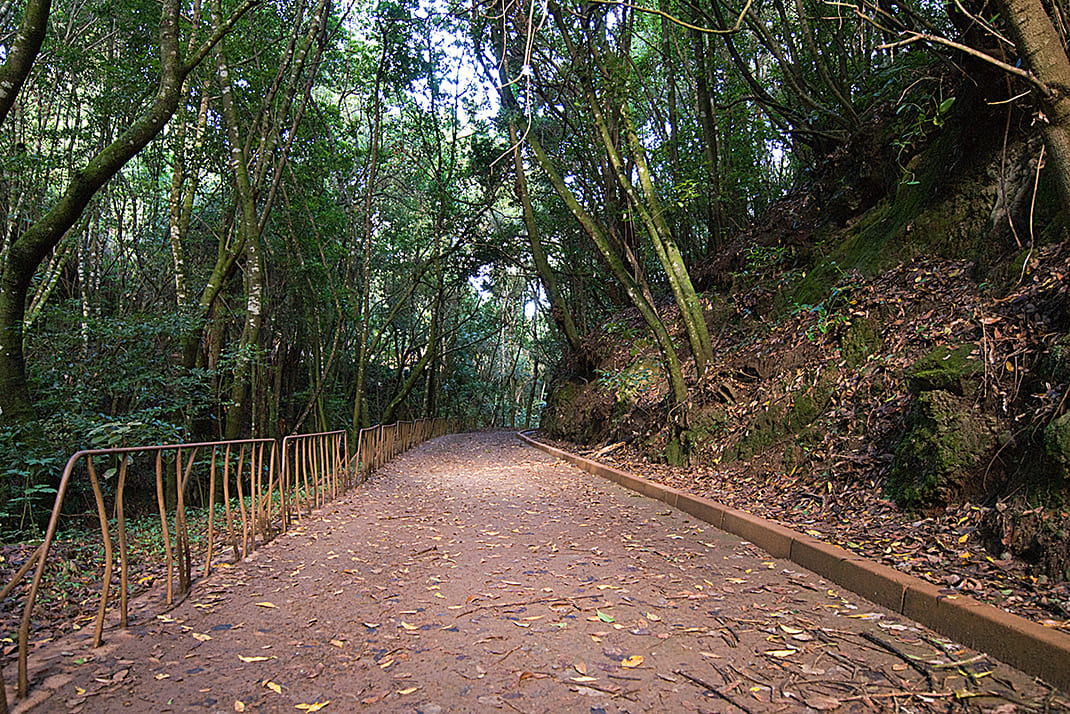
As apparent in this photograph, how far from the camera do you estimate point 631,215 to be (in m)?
10.0

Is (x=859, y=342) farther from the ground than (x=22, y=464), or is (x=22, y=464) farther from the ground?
(x=859, y=342)

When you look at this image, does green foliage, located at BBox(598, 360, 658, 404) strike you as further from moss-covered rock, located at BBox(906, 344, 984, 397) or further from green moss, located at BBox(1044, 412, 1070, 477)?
green moss, located at BBox(1044, 412, 1070, 477)

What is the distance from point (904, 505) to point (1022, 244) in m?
2.57

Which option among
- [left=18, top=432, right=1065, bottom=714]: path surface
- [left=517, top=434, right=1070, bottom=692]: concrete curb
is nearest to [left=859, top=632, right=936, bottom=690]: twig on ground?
[left=18, top=432, right=1065, bottom=714]: path surface

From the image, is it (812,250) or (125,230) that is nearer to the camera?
(812,250)

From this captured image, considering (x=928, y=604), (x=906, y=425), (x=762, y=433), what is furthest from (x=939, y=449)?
(x=762, y=433)

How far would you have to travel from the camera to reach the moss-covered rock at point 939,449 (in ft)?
12.1

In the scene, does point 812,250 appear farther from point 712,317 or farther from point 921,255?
point 921,255

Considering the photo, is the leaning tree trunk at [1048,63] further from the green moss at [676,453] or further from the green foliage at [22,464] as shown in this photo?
the green foliage at [22,464]

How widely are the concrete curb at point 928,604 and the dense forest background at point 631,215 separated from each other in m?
0.68

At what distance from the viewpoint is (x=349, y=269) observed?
14320 millimetres

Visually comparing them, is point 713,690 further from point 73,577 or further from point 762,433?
point 73,577

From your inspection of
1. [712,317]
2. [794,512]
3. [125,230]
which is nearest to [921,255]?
[794,512]

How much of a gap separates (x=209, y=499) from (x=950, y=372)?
223 inches
